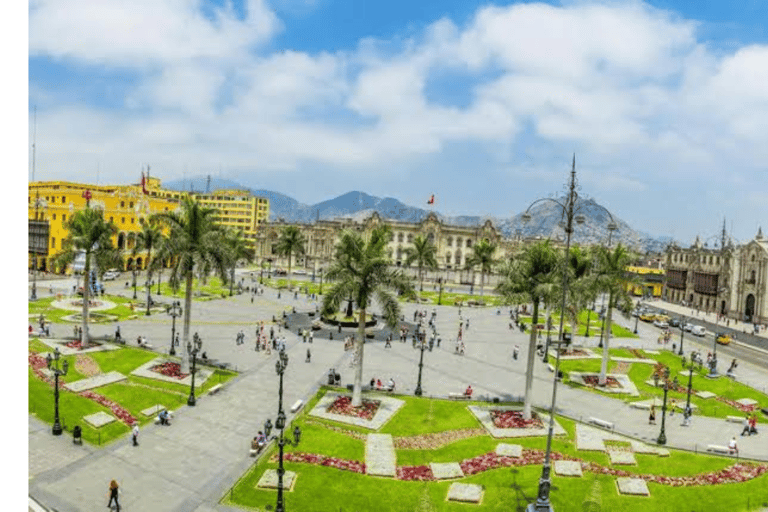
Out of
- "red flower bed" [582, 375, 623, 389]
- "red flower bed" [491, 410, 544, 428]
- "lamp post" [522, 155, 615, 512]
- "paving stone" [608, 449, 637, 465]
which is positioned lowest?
"red flower bed" [582, 375, 623, 389]

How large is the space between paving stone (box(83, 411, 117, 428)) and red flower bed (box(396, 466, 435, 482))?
14255mm

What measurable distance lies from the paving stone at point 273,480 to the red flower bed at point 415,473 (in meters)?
4.31

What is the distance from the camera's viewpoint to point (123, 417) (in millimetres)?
27812

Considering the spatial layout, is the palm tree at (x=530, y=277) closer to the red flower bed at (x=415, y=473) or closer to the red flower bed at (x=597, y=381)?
the red flower bed at (x=415, y=473)

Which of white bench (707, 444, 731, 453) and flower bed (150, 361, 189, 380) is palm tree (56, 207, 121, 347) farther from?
white bench (707, 444, 731, 453)

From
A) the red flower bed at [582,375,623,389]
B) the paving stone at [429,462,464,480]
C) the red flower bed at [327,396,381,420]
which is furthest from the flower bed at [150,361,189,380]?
the red flower bed at [582,375,623,389]

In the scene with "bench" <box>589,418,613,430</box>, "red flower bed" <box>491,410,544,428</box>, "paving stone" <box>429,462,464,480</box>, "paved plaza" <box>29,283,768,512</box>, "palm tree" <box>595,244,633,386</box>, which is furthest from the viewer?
"palm tree" <box>595,244,633,386</box>

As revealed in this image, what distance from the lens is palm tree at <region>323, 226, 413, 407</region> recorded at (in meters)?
30.1

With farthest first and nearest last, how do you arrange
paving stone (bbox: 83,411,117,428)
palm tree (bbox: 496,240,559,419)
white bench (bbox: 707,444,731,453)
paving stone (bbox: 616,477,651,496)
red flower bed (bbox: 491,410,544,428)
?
red flower bed (bbox: 491,410,544,428), palm tree (bbox: 496,240,559,419), white bench (bbox: 707,444,731,453), paving stone (bbox: 83,411,117,428), paving stone (bbox: 616,477,651,496)

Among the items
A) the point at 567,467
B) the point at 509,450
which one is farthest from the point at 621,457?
the point at 509,450

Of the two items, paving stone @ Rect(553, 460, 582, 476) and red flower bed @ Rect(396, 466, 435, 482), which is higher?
paving stone @ Rect(553, 460, 582, 476)

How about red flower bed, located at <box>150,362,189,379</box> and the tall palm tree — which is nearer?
the tall palm tree

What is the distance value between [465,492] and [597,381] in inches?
837
